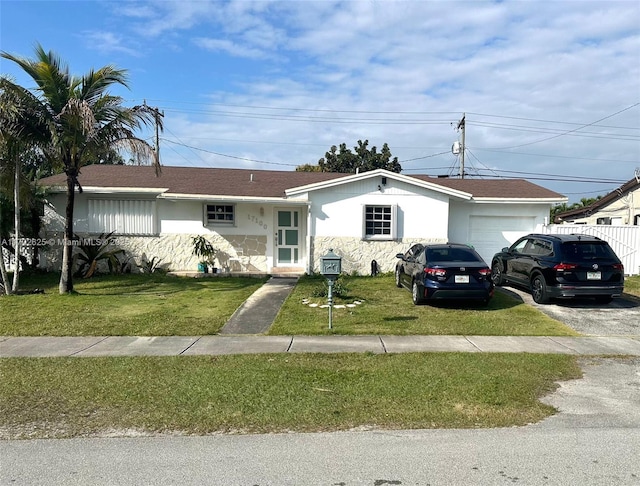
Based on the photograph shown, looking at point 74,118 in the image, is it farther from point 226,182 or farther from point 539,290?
point 539,290

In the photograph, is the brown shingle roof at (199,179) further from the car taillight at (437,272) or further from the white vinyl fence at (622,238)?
the white vinyl fence at (622,238)

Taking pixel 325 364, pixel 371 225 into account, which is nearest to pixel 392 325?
pixel 325 364

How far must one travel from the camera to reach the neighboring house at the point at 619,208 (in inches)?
931

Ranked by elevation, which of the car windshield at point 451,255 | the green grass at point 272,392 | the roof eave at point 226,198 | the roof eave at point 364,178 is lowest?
the green grass at point 272,392

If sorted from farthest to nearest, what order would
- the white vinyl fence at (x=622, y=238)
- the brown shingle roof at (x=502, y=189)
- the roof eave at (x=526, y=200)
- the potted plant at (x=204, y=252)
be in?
the brown shingle roof at (x=502, y=189)
the roof eave at (x=526, y=200)
the white vinyl fence at (x=622, y=238)
the potted plant at (x=204, y=252)

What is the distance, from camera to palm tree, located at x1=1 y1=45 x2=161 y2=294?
35.3 feet

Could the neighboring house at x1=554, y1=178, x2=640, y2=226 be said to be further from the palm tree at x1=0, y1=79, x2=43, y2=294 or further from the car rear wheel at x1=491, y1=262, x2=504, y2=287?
the palm tree at x1=0, y1=79, x2=43, y2=294

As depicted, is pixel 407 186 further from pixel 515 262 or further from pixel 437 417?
pixel 437 417

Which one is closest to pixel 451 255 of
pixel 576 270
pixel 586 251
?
pixel 576 270

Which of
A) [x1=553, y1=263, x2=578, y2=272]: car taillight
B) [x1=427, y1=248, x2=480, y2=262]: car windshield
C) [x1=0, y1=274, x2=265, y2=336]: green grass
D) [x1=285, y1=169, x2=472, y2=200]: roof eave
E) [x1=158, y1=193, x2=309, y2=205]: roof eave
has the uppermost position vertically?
[x1=285, y1=169, x2=472, y2=200]: roof eave

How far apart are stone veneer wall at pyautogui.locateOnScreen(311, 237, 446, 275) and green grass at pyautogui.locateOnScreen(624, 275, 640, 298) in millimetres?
5471

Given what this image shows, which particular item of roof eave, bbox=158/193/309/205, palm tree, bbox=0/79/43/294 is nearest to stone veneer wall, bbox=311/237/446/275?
roof eave, bbox=158/193/309/205

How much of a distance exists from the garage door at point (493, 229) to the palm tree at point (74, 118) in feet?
37.8

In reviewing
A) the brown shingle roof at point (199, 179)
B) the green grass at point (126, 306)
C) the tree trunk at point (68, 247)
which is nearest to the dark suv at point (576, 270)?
the green grass at point (126, 306)
